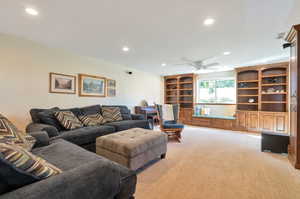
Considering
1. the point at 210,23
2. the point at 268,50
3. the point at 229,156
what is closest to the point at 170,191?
the point at 229,156

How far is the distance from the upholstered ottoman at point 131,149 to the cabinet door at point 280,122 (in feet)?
13.8

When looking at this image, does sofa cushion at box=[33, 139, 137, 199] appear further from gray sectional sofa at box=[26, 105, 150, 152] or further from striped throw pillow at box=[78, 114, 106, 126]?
striped throw pillow at box=[78, 114, 106, 126]

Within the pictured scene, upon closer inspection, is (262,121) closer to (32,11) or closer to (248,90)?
(248,90)

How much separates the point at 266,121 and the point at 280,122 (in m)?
0.34

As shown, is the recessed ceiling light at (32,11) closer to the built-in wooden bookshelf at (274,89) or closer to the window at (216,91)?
the window at (216,91)

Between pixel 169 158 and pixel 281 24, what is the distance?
300cm

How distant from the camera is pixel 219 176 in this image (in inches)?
80.7

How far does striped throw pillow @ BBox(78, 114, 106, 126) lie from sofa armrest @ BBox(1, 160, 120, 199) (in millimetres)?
2503

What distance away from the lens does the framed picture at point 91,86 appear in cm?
389

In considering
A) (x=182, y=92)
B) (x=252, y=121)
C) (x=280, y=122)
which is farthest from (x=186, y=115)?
(x=280, y=122)

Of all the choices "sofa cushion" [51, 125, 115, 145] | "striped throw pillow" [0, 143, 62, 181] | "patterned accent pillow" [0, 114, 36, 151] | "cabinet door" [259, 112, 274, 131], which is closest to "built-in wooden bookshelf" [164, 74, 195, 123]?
"cabinet door" [259, 112, 274, 131]

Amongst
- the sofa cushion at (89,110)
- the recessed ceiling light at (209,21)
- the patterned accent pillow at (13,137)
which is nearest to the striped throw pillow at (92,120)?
the sofa cushion at (89,110)

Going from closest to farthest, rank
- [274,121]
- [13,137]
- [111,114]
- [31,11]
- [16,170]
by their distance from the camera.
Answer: [16,170] < [13,137] < [31,11] < [111,114] < [274,121]

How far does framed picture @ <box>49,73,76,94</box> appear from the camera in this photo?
330 cm
